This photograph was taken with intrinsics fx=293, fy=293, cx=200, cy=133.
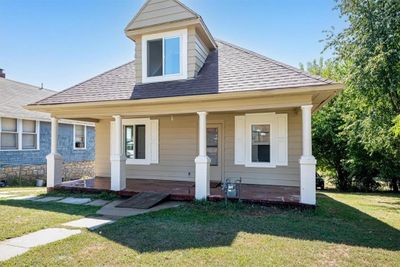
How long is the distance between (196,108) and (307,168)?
3.12 m

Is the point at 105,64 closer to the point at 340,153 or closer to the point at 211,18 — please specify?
the point at 211,18

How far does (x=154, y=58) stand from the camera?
9234 millimetres

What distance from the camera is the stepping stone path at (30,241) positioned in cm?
406

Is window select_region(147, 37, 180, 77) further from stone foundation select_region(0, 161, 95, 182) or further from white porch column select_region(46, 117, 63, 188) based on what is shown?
stone foundation select_region(0, 161, 95, 182)

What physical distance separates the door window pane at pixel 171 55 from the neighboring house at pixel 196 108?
31mm

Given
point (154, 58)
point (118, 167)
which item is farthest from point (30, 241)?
point (154, 58)

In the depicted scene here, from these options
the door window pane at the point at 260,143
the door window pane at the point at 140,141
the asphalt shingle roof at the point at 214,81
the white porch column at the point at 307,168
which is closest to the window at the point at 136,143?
the door window pane at the point at 140,141

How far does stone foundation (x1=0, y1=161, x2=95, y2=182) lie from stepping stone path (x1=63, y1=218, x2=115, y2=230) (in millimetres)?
9319

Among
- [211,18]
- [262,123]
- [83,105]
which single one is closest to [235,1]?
[211,18]

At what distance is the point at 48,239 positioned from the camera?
4.66 metres

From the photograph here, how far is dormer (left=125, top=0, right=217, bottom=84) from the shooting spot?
340 inches

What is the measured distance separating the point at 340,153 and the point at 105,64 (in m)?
13.7

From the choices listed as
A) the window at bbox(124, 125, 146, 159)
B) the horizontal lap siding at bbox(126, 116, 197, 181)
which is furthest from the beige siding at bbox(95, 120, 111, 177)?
the horizontal lap siding at bbox(126, 116, 197, 181)

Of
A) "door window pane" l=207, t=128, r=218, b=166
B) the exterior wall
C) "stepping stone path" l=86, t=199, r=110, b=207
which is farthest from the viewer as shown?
the exterior wall
